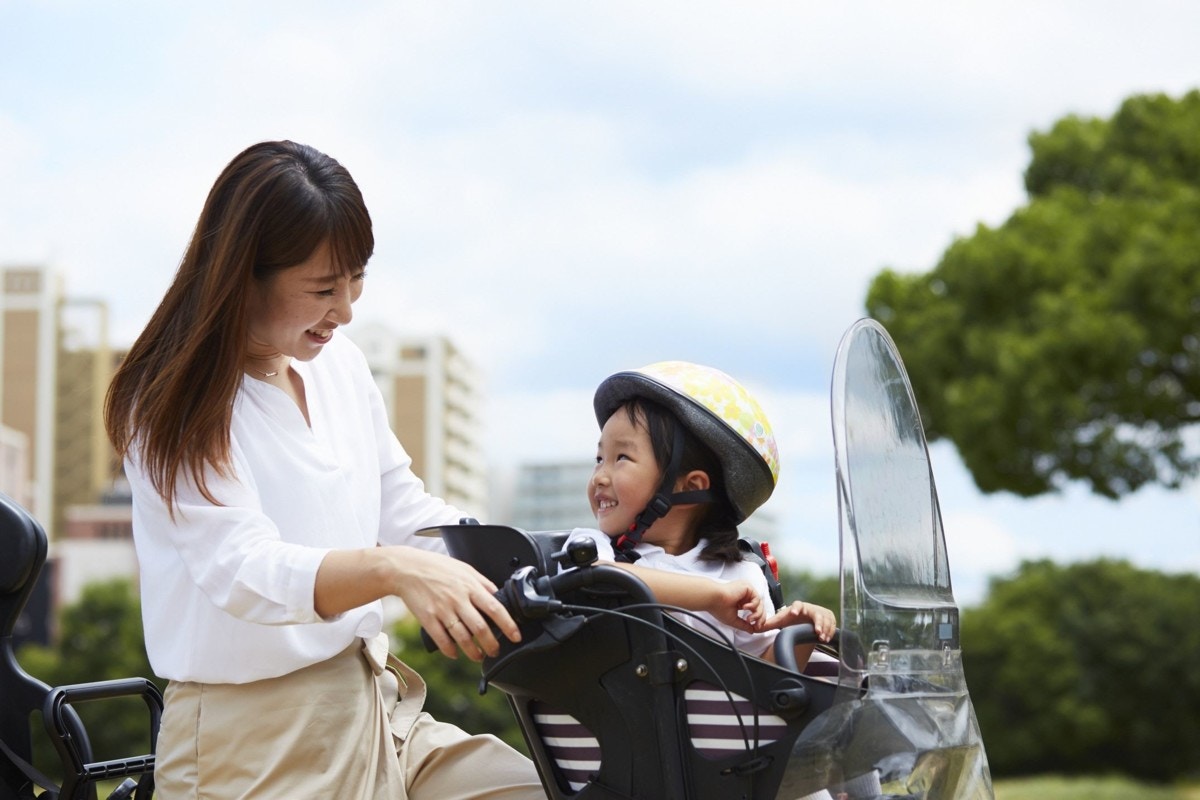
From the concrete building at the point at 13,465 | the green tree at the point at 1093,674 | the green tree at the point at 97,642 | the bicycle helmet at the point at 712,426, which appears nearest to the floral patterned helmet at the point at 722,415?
the bicycle helmet at the point at 712,426

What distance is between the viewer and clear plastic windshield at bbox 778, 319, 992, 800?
6.53 ft

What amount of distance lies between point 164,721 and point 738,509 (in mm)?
1111

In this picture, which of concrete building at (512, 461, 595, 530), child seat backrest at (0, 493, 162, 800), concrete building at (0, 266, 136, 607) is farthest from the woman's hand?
concrete building at (512, 461, 595, 530)

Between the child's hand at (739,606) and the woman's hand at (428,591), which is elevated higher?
the woman's hand at (428,591)

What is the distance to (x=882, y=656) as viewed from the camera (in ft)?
6.64

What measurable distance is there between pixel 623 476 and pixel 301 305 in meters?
0.72

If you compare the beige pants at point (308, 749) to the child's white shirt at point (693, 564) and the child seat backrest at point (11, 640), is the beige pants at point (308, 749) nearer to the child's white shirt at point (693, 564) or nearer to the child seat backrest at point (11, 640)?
the child's white shirt at point (693, 564)

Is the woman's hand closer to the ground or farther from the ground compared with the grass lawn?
farther from the ground

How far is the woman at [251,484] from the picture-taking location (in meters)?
2.25

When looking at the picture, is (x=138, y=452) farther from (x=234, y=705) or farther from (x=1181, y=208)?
(x=1181, y=208)

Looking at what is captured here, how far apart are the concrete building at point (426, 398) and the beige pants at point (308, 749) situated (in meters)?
83.2

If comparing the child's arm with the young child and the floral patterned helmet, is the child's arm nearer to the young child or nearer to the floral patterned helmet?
the young child

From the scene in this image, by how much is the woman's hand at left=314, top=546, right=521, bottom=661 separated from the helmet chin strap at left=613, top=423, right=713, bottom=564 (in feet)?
2.20

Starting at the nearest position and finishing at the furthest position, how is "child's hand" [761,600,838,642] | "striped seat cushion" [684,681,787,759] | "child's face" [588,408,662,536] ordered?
"striped seat cushion" [684,681,787,759]
"child's hand" [761,600,838,642]
"child's face" [588,408,662,536]
